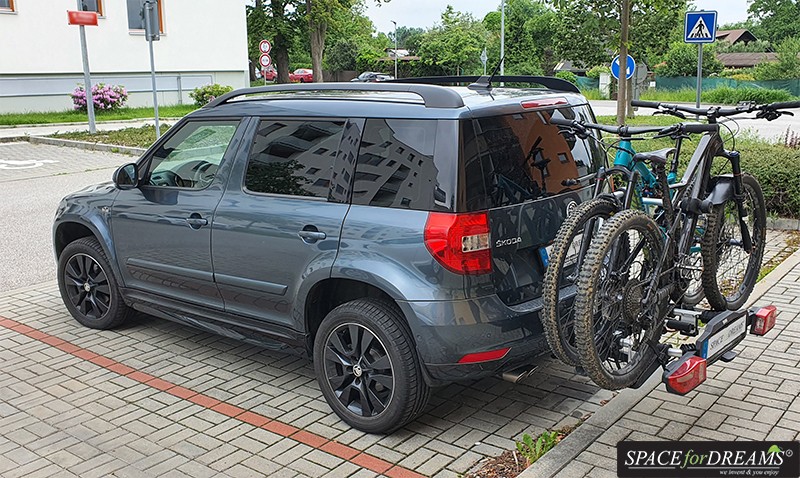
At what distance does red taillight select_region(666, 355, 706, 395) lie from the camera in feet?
12.6

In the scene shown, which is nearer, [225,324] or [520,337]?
[520,337]

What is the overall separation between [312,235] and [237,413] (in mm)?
1169

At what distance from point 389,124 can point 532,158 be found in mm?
805

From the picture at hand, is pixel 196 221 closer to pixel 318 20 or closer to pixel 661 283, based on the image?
pixel 661 283

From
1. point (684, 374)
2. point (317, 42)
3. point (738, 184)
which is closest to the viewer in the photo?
point (684, 374)

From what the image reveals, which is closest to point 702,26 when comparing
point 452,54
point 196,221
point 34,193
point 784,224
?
point 784,224

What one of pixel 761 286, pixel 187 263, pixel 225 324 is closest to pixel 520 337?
pixel 225 324

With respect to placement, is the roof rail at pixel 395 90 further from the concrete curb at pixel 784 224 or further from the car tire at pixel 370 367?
the concrete curb at pixel 784 224

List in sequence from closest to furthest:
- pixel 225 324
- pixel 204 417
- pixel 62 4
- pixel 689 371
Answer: pixel 689 371
pixel 204 417
pixel 225 324
pixel 62 4

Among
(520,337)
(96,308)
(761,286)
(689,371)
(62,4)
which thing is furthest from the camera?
(62,4)

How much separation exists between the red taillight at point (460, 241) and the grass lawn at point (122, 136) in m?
15.4

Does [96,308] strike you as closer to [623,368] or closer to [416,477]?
[416,477]

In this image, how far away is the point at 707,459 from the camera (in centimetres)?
390

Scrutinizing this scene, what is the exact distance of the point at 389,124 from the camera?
14.2 feet
